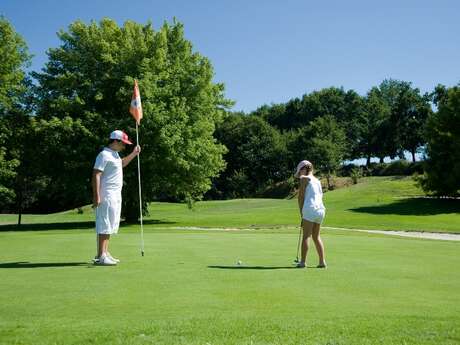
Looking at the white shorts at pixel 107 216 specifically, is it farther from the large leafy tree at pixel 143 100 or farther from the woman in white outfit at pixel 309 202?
the large leafy tree at pixel 143 100

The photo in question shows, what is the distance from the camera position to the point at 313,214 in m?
10.1

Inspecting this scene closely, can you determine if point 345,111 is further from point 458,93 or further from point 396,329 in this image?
point 396,329

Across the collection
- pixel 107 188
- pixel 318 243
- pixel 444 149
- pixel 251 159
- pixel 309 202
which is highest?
pixel 251 159

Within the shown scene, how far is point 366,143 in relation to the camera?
99.7 metres

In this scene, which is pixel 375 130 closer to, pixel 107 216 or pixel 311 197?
pixel 311 197

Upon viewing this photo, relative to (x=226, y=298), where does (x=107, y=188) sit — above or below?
above

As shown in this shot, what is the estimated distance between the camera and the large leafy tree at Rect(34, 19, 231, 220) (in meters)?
32.2

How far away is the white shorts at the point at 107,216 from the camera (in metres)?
9.88

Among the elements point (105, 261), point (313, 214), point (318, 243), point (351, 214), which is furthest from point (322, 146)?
point (105, 261)

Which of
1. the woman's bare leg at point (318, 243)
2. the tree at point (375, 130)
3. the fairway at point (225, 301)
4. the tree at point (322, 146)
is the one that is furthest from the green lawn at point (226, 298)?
the tree at point (375, 130)

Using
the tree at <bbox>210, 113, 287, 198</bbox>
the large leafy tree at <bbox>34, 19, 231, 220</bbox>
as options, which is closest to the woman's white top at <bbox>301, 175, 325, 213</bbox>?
the large leafy tree at <bbox>34, 19, 231, 220</bbox>

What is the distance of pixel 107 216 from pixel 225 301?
178 inches

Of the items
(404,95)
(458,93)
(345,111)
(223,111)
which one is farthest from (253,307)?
(345,111)

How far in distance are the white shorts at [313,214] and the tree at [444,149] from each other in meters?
40.3
